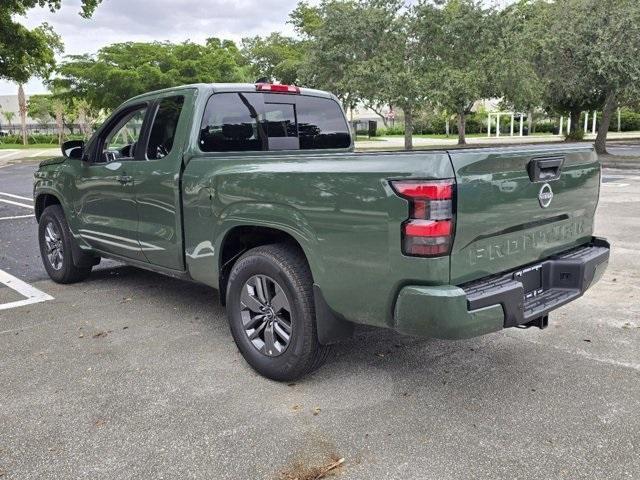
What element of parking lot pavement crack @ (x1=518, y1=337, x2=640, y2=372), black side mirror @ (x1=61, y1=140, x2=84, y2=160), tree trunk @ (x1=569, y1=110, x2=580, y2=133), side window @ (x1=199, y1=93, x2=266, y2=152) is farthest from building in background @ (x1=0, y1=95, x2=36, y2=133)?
parking lot pavement crack @ (x1=518, y1=337, x2=640, y2=372)

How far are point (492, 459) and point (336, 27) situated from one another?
82.9ft

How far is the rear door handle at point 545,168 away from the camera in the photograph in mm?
3182

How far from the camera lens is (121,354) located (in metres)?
4.21

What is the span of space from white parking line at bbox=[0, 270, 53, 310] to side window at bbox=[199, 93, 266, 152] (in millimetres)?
2579

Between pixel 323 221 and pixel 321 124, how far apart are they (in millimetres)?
2087

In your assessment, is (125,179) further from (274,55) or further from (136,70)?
(274,55)

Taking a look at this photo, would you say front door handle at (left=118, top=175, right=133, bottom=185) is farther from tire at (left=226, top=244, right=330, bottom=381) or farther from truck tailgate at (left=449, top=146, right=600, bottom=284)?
truck tailgate at (left=449, top=146, right=600, bottom=284)

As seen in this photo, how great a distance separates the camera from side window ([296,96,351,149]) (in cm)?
489

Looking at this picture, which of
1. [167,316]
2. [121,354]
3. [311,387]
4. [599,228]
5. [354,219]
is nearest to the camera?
[354,219]

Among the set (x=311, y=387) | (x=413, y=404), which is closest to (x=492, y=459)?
(x=413, y=404)

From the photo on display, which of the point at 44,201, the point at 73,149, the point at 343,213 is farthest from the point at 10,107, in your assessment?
the point at 343,213

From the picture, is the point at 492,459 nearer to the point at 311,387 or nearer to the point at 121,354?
the point at 311,387

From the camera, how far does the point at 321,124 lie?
16.6 ft

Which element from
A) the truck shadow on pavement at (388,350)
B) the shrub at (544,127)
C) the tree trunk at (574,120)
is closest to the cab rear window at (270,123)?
the truck shadow on pavement at (388,350)
